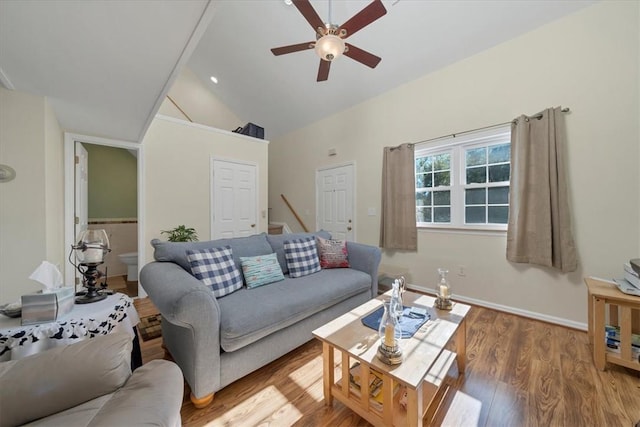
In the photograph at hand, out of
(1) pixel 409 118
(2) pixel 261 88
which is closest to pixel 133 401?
(1) pixel 409 118

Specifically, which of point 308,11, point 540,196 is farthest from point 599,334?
point 308,11

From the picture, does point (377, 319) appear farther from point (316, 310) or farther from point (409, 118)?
point (409, 118)

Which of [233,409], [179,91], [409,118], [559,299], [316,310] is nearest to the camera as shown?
[233,409]

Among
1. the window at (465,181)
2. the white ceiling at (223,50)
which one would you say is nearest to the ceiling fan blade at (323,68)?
the white ceiling at (223,50)

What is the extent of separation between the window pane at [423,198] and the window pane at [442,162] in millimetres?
355

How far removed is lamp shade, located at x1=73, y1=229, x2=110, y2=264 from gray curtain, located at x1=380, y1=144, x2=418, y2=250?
307cm

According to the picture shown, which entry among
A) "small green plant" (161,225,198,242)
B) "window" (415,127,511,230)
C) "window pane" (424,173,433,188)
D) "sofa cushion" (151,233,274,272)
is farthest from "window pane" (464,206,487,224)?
"small green plant" (161,225,198,242)

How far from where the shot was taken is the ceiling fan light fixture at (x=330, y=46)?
1762mm

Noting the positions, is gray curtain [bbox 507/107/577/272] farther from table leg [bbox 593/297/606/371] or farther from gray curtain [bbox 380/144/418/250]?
gray curtain [bbox 380/144/418/250]

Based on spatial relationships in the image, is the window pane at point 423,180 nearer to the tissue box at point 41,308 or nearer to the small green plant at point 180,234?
the small green plant at point 180,234

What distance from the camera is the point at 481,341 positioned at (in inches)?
77.9

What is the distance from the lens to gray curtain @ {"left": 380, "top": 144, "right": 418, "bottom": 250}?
3.23m

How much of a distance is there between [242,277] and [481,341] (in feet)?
6.87

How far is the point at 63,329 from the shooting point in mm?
950
